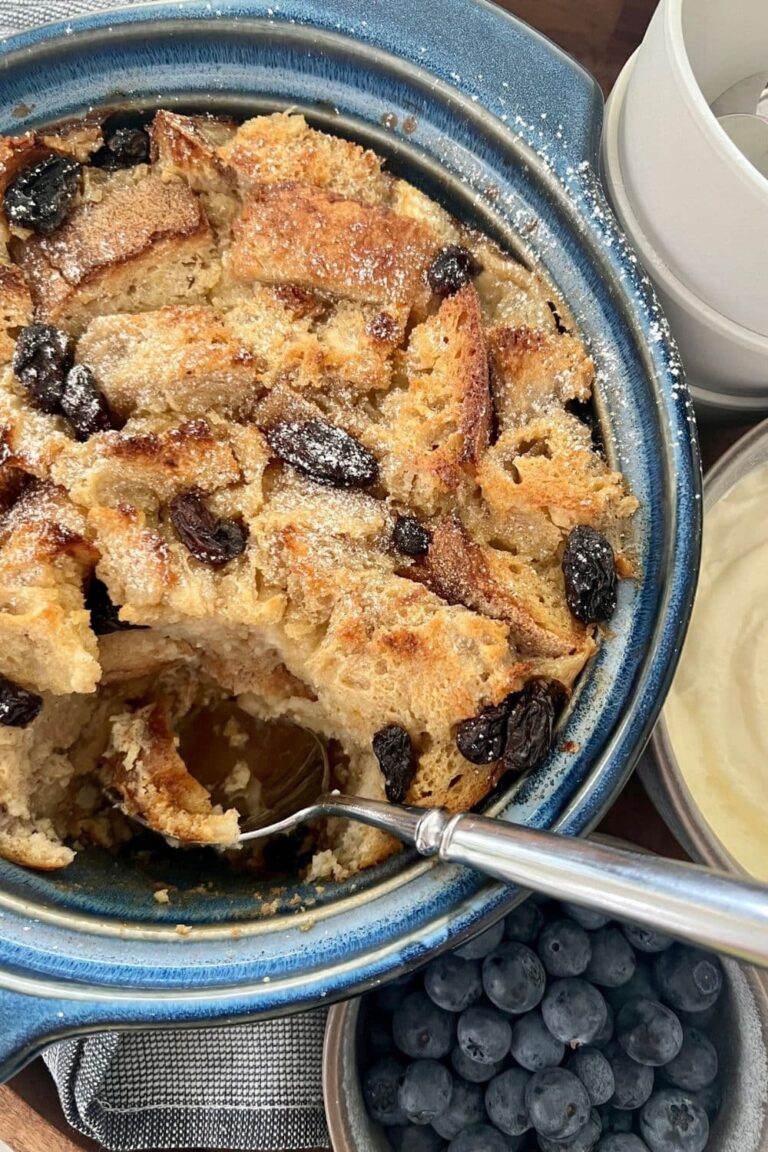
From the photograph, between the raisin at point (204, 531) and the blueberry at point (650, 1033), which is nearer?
the raisin at point (204, 531)

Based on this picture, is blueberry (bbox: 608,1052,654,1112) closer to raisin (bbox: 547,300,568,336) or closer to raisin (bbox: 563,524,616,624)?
raisin (bbox: 563,524,616,624)

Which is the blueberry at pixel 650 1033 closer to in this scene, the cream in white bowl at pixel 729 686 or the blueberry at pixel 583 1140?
the blueberry at pixel 583 1140

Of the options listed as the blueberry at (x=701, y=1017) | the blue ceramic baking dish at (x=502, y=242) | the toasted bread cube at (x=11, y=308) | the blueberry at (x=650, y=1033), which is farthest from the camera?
the blueberry at (x=701, y=1017)

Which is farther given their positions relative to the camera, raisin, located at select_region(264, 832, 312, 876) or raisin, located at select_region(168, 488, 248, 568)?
raisin, located at select_region(264, 832, 312, 876)

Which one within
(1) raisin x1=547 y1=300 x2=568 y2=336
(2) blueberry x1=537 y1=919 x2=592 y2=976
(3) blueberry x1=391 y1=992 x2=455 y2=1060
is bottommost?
(3) blueberry x1=391 y1=992 x2=455 y2=1060

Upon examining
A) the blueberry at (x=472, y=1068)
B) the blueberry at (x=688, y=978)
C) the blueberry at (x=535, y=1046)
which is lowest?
the blueberry at (x=472, y=1068)

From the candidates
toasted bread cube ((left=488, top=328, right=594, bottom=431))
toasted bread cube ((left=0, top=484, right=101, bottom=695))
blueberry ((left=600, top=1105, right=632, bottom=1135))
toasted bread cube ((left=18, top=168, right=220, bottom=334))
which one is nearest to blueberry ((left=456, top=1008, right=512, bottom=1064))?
blueberry ((left=600, top=1105, right=632, bottom=1135))

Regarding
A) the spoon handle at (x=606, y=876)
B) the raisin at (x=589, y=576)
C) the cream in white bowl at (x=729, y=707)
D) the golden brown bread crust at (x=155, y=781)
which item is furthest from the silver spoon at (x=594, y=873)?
the cream in white bowl at (x=729, y=707)

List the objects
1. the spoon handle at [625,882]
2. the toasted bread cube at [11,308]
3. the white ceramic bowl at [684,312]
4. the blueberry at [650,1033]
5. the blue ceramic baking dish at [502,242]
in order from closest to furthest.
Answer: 1. the spoon handle at [625,882]
2. the blue ceramic baking dish at [502,242]
3. the toasted bread cube at [11,308]
4. the white ceramic bowl at [684,312]
5. the blueberry at [650,1033]
